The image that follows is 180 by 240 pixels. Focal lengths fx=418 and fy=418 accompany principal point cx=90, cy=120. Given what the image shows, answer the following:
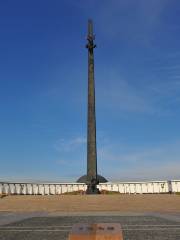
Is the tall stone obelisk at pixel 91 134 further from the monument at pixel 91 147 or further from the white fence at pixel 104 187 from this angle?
the white fence at pixel 104 187

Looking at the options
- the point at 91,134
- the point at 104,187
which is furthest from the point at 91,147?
the point at 104,187

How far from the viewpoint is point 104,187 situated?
1829 inches

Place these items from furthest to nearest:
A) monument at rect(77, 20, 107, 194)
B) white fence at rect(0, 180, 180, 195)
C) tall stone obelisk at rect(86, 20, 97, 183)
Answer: white fence at rect(0, 180, 180, 195)
tall stone obelisk at rect(86, 20, 97, 183)
monument at rect(77, 20, 107, 194)

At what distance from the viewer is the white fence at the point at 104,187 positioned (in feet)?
143

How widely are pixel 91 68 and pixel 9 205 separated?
18.4 m

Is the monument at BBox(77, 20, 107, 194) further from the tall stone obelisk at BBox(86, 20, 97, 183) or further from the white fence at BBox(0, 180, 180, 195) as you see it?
the white fence at BBox(0, 180, 180, 195)

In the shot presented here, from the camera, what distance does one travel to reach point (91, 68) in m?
39.3

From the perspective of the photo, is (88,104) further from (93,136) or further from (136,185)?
(136,185)

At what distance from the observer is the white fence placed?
143 ft

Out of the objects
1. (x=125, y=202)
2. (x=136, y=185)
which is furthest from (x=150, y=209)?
(x=136, y=185)

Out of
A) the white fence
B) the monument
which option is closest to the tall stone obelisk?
the monument

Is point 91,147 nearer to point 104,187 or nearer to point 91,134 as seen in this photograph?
point 91,134

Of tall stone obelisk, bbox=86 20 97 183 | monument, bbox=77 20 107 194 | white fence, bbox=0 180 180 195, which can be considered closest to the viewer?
monument, bbox=77 20 107 194

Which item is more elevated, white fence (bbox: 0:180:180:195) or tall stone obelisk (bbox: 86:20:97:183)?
tall stone obelisk (bbox: 86:20:97:183)
